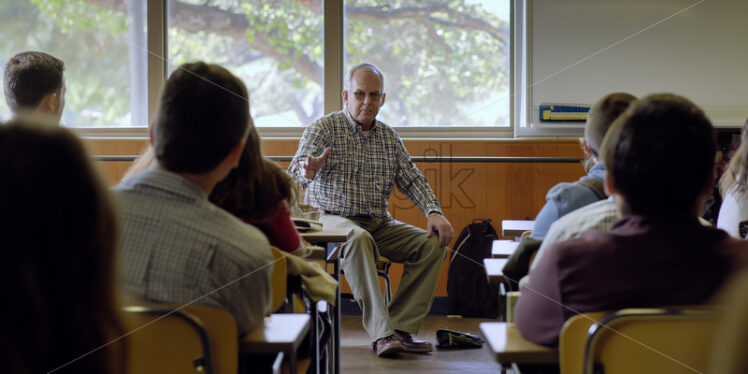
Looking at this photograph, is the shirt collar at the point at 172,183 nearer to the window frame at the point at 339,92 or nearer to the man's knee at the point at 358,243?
the man's knee at the point at 358,243

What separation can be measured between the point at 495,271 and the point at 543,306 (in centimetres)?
36

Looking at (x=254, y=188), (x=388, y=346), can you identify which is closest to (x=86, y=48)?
(x=254, y=188)

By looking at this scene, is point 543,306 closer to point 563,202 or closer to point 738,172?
point 563,202

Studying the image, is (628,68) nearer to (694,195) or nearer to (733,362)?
(694,195)

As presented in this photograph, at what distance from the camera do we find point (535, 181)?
286cm

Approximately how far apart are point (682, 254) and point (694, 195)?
0.24 feet

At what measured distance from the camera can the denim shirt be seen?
1.04 meters

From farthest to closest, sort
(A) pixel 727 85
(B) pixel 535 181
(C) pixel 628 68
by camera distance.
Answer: (B) pixel 535 181 → (C) pixel 628 68 → (A) pixel 727 85

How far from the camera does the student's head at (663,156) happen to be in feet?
1.99

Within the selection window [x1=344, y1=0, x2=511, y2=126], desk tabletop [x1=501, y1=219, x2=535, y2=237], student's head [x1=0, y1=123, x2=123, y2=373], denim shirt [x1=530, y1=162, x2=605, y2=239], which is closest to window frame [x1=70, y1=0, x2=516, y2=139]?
window [x1=344, y1=0, x2=511, y2=126]

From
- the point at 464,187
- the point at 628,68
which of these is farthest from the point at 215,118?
the point at 464,187

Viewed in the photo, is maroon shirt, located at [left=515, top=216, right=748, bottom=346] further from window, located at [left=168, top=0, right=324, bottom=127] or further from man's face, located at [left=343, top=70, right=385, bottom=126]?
man's face, located at [left=343, top=70, right=385, bottom=126]

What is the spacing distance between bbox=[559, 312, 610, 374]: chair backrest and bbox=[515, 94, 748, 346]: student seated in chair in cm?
2

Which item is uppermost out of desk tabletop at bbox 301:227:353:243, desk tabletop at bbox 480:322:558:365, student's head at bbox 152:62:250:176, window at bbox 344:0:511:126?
window at bbox 344:0:511:126
